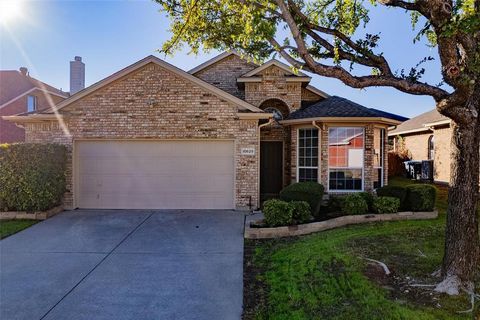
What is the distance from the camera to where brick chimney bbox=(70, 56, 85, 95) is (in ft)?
63.0

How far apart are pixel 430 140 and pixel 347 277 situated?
17.8m

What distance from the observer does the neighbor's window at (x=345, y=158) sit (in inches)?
426

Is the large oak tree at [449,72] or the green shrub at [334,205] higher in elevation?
the large oak tree at [449,72]

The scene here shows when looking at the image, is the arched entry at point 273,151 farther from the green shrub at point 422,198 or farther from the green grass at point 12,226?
the green grass at point 12,226

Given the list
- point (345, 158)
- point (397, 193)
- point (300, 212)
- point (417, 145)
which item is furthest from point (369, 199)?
point (417, 145)

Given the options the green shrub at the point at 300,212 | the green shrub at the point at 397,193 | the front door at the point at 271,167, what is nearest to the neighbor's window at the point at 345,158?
the green shrub at the point at 397,193

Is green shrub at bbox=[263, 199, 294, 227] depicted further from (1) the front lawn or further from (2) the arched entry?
(2) the arched entry

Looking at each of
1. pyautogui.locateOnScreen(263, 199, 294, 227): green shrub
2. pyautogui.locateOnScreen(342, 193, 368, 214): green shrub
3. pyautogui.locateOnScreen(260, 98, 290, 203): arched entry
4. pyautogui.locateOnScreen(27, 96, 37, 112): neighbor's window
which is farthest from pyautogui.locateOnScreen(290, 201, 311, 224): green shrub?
pyautogui.locateOnScreen(27, 96, 37, 112): neighbor's window

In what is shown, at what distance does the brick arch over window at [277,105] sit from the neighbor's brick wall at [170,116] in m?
3.44

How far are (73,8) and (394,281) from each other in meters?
10.1

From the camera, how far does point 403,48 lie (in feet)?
25.1

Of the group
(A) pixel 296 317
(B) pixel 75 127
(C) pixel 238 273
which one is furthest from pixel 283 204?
(B) pixel 75 127

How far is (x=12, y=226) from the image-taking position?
8.34 metres

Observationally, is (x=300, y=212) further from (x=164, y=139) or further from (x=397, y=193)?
(x=164, y=139)
